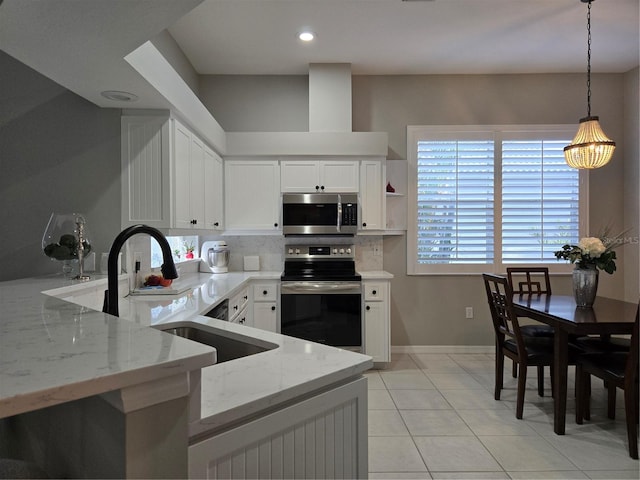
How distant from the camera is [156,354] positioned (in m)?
0.66

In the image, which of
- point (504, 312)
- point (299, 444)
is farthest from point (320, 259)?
point (299, 444)

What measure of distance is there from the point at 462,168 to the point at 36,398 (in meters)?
4.35

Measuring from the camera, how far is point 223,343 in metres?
1.49

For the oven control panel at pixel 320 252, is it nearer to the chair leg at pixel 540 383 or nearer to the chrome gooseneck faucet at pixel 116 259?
the chair leg at pixel 540 383

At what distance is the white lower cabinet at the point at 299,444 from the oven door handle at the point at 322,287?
8.28ft

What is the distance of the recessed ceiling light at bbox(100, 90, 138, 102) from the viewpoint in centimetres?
225

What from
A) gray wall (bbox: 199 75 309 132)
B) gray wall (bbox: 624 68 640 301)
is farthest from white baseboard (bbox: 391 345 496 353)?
gray wall (bbox: 199 75 309 132)

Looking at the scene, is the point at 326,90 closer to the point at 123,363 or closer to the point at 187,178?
the point at 187,178

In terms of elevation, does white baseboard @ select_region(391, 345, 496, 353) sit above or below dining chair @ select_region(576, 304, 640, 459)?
below

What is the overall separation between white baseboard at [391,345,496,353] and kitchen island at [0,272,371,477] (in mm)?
3270

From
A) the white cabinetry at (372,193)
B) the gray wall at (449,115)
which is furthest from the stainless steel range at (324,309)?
the gray wall at (449,115)

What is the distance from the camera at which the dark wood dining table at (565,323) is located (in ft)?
7.59

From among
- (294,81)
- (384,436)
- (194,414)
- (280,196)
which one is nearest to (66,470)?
(194,414)

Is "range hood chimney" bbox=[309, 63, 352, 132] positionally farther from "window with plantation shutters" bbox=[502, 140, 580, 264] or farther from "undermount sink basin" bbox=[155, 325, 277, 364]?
"undermount sink basin" bbox=[155, 325, 277, 364]
